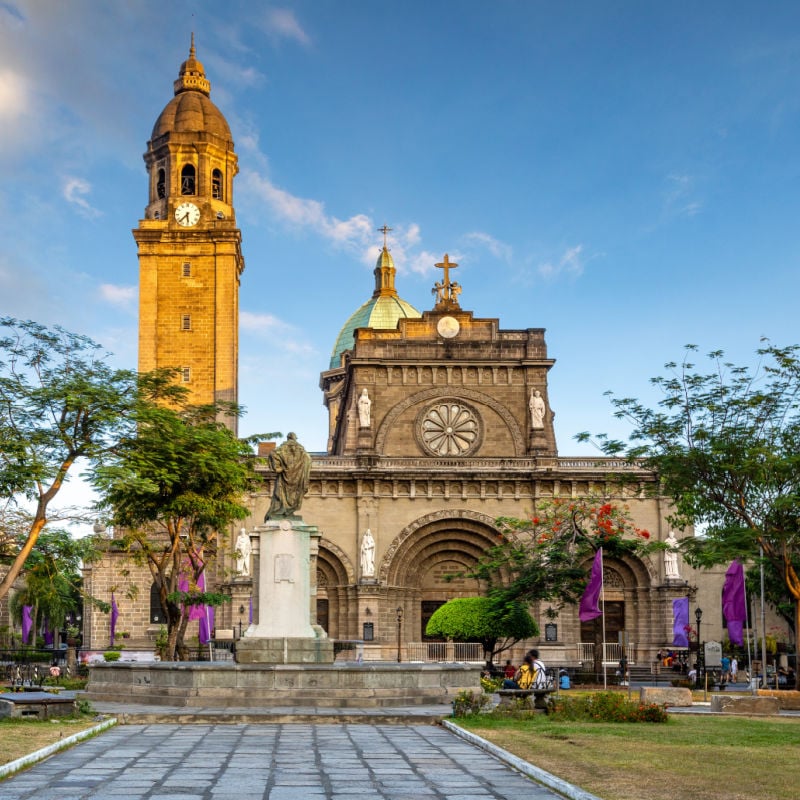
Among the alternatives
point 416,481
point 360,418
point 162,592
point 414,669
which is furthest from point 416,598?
point 414,669

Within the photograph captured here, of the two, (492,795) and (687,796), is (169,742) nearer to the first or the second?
(492,795)

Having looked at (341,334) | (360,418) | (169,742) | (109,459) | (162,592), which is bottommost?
(169,742)

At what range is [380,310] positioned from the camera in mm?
83312

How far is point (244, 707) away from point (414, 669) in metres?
3.56

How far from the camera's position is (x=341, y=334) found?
88062 mm

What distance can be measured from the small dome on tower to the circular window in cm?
1897

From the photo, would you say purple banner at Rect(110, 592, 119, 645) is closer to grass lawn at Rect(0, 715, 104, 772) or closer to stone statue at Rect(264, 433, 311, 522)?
stone statue at Rect(264, 433, 311, 522)

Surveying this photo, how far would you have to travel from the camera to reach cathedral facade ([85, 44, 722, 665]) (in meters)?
54.3

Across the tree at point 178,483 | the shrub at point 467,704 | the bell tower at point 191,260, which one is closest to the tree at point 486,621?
the tree at point 178,483

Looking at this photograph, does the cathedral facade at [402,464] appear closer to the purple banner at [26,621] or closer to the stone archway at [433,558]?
the stone archway at [433,558]

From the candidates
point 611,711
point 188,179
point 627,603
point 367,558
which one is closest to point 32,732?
point 611,711

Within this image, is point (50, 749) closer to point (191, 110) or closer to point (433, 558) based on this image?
point (433, 558)

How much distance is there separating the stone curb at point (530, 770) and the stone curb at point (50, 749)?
18.1 ft

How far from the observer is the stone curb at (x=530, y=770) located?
1134 cm
